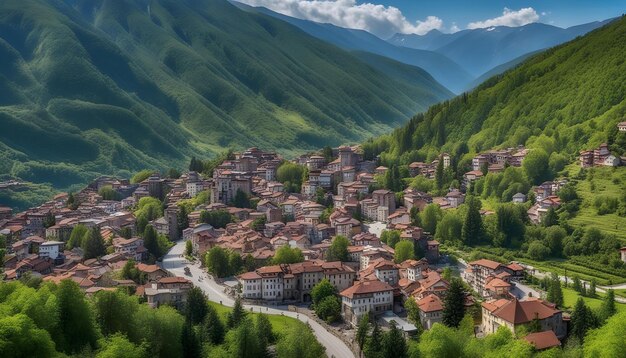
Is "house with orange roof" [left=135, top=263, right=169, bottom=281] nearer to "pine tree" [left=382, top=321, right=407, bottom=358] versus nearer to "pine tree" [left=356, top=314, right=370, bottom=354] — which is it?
"pine tree" [left=356, top=314, right=370, bottom=354]

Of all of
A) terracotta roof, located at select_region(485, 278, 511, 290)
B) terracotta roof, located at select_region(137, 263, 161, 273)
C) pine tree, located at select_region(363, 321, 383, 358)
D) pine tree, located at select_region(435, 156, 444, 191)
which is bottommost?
pine tree, located at select_region(363, 321, 383, 358)

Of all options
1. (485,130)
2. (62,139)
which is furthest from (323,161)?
(62,139)

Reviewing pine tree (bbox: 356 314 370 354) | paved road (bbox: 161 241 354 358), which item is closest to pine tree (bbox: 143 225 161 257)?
paved road (bbox: 161 241 354 358)

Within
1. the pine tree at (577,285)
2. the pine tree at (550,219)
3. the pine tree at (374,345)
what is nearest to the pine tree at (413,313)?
the pine tree at (374,345)

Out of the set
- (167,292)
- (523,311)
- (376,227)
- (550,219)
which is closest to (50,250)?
(167,292)

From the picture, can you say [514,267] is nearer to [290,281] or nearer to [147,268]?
[290,281]
